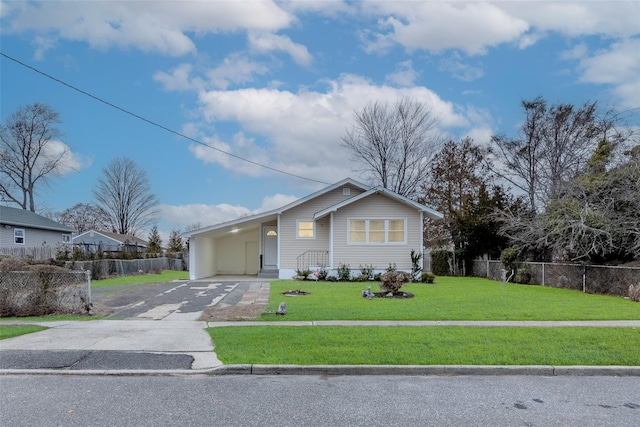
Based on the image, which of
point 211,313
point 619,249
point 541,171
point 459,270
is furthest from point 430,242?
point 211,313

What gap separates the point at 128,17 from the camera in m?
13.0

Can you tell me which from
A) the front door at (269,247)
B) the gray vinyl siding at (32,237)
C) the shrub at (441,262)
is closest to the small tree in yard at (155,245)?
the gray vinyl siding at (32,237)

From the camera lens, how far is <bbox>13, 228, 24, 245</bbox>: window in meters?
28.1

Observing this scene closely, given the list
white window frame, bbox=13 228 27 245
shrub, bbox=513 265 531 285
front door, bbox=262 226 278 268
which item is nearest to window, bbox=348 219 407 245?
front door, bbox=262 226 278 268

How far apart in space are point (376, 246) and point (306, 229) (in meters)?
3.72

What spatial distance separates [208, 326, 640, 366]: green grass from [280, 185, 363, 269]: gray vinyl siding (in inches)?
517

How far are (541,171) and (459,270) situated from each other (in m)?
10.7

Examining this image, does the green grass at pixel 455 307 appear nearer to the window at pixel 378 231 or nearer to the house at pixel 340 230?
the house at pixel 340 230

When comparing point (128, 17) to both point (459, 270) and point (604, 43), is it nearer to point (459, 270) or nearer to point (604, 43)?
point (604, 43)

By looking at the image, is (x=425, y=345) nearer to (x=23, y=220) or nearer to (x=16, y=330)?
(x=16, y=330)

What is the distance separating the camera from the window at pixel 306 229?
22094 mm

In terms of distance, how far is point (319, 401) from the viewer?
16.0 feet

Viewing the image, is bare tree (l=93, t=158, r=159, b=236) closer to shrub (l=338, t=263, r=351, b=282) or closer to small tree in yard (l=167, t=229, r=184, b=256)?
small tree in yard (l=167, t=229, r=184, b=256)

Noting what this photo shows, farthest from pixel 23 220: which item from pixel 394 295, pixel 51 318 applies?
pixel 394 295
